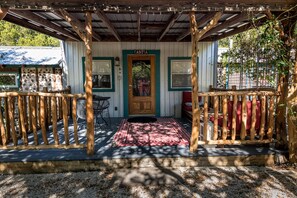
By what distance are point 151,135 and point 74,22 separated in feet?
8.95

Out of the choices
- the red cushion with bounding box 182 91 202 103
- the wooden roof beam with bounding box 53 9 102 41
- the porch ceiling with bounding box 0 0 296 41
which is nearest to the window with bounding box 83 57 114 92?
the wooden roof beam with bounding box 53 9 102 41

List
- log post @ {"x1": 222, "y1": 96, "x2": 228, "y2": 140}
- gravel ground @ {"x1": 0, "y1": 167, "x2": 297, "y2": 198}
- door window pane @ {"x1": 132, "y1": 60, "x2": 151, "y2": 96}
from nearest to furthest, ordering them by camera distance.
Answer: gravel ground @ {"x1": 0, "y1": 167, "x2": 297, "y2": 198} < log post @ {"x1": 222, "y1": 96, "x2": 228, "y2": 140} < door window pane @ {"x1": 132, "y1": 60, "x2": 151, "y2": 96}

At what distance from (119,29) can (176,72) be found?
234 cm

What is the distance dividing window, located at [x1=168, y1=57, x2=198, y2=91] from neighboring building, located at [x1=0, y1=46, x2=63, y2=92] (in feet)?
12.8

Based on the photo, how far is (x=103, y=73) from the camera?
250 inches

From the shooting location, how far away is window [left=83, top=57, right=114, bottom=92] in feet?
20.7

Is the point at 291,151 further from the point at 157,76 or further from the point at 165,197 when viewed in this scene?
the point at 157,76

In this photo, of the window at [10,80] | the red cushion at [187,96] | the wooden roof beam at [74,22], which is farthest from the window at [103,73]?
the window at [10,80]

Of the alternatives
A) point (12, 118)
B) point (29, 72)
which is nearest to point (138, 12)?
point (12, 118)

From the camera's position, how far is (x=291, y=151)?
318 centimetres

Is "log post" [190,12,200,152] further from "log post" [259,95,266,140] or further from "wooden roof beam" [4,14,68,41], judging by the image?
"wooden roof beam" [4,14,68,41]

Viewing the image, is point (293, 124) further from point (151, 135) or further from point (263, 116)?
point (151, 135)

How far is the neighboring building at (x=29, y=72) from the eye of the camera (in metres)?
6.94

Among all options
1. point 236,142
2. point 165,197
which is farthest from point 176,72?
point 165,197
